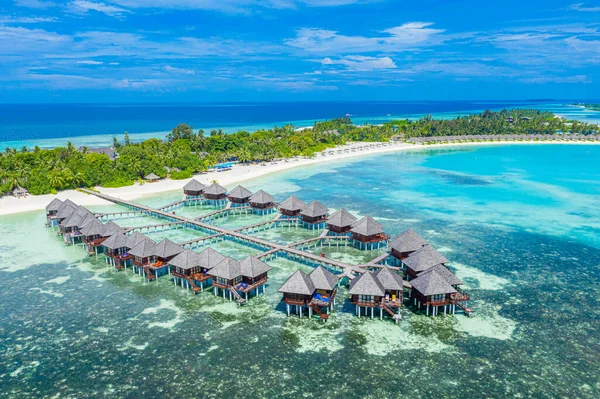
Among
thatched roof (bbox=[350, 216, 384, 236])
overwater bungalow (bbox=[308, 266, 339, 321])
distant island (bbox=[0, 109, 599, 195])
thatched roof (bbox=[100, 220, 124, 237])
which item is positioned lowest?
overwater bungalow (bbox=[308, 266, 339, 321])

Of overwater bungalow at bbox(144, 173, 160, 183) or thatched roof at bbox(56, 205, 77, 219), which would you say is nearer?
thatched roof at bbox(56, 205, 77, 219)

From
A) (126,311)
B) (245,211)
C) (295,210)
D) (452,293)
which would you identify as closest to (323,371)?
(452,293)

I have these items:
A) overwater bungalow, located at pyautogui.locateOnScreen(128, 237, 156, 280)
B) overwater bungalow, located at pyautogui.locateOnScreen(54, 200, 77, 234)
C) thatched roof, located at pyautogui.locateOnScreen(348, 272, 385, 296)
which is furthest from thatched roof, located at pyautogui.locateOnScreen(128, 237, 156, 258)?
thatched roof, located at pyautogui.locateOnScreen(348, 272, 385, 296)

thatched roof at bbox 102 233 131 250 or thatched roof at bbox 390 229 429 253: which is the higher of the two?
thatched roof at bbox 102 233 131 250

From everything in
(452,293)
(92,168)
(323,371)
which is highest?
(92,168)

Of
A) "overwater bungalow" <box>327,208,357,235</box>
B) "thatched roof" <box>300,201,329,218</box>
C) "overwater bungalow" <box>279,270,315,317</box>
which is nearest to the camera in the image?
"overwater bungalow" <box>279,270,315,317</box>

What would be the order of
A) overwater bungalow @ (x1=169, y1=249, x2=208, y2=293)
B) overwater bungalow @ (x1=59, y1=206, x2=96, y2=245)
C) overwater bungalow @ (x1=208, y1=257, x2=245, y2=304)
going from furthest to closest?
overwater bungalow @ (x1=59, y1=206, x2=96, y2=245) → overwater bungalow @ (x1=169, y1=249, x2=208, y2=293) → overwater bungalow @ (x1=208, y1=257, x2=245, y2=304)

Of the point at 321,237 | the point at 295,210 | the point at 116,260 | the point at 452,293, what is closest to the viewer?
the point at 452,293

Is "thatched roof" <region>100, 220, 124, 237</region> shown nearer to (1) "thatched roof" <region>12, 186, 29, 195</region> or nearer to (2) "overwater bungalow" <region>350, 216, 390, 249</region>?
(2) "overwater bungalow" <region>350, 216, 390, 249</region>

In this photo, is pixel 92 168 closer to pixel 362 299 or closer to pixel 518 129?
pixel 362 299
